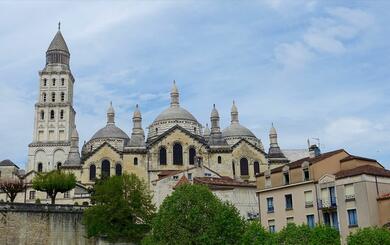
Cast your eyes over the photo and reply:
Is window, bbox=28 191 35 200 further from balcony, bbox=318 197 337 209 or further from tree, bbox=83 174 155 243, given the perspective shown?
balcony, bbox=318 197 337 209

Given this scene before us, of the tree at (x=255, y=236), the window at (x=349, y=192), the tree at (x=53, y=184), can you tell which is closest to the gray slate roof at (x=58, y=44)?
the tree at (x=53, y=184)

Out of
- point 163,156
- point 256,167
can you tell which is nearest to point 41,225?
point 163,156

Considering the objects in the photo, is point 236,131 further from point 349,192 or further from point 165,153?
point 349,192

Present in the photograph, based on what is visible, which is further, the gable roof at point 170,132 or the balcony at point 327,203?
the gable roof at point 170,132

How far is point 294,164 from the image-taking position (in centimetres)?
4028

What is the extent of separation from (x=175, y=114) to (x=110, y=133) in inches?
496

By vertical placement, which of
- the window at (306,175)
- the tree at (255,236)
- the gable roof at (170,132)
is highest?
the gable roof at (170,132)

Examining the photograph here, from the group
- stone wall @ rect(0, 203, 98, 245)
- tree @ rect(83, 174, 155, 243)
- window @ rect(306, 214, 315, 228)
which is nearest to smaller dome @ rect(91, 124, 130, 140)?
stone wall @ rect(0, 203, 98, 245)

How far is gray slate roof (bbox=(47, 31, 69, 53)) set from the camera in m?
99.7

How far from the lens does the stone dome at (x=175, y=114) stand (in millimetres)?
83081

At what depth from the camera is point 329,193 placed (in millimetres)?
36375

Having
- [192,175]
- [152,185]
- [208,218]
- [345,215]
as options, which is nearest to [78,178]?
[152,185]

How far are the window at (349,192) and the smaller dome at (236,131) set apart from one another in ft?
178

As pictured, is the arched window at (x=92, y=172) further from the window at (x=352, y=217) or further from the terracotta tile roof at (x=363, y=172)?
the window at (x=352, y=217)
